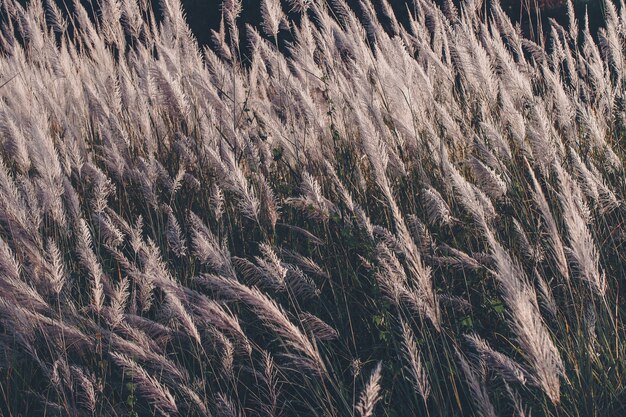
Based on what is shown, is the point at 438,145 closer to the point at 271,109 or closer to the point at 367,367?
the point at 367,367

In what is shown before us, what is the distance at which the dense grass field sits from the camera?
1564 mm

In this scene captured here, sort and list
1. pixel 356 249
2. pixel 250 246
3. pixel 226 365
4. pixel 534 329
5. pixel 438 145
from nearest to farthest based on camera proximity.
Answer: pixel 534 329, pixel 226 365, pixel 438 145, pixel 356 249, pixel 250 246

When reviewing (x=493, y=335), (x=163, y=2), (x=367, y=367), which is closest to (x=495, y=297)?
(x=493, y=335)

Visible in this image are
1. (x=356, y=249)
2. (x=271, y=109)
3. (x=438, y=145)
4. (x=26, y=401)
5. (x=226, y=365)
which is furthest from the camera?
(x=271, y=109)

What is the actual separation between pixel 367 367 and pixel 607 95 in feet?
4.66

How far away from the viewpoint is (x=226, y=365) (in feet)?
5.60

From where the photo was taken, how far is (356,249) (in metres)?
2.35

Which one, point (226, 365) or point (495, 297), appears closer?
point (226, 365)

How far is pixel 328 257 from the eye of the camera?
223cm

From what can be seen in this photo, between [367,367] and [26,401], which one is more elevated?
[26,401]

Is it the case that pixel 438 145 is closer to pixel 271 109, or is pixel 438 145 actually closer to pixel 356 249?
pixel 356 249

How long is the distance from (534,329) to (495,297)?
881 millimetres

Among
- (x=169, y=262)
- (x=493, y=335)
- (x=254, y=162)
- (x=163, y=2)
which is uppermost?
(x=163, y=2)

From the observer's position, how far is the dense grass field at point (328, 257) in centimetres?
156
